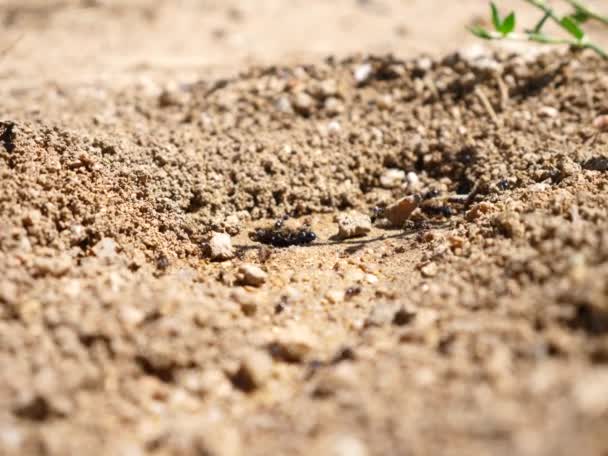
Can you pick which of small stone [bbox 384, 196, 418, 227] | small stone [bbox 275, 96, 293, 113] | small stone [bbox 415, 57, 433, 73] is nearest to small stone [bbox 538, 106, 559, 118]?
small stone [bbox 415, 57, 433, 73]

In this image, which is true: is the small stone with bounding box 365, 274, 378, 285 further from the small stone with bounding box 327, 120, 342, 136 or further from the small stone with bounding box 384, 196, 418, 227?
the small stone with bounding box 327, 120, 342, 136

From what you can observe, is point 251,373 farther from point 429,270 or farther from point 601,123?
point 601,123

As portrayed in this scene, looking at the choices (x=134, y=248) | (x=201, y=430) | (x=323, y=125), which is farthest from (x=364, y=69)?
(x=201, y=430)

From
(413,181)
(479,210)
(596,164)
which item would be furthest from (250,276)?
(596,164)

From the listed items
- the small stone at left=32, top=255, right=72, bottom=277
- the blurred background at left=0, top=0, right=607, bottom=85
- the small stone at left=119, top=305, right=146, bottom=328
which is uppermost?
the blurred background at left=0, top=0, right=607, bottom=85

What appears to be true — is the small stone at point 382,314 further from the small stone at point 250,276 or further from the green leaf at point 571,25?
the green leaf at point 571,25

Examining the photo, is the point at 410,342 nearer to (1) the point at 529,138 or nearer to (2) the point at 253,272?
(2) the point at 253,272

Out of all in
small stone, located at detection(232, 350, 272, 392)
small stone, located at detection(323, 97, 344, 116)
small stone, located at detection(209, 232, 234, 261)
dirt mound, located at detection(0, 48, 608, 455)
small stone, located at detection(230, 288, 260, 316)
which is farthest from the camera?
small stone, located at detection(323, 97, 344, 116)
